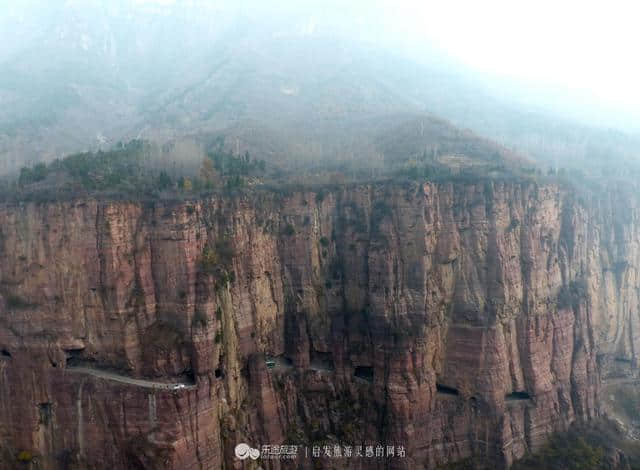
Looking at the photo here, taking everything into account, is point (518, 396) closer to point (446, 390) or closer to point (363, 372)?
point (446, 390)

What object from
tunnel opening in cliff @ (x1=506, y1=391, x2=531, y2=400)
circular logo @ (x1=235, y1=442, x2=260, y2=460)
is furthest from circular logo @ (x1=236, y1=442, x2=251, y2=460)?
tunnel opening in cliff @ (x1=506, y1=391, x2=531, y2=400)

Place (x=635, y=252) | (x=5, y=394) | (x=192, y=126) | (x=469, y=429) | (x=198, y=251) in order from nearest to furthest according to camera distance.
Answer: (x=5, y=394) → (x=198, y=251) → (x=469, y=429) → (x=635, y=252) → (x=192, y=126)

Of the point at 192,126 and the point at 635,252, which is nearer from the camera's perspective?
the point at 635,252

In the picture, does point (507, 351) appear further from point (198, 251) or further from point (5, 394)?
point (5, 394)

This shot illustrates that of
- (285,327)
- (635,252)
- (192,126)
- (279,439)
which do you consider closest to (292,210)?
(285,327)

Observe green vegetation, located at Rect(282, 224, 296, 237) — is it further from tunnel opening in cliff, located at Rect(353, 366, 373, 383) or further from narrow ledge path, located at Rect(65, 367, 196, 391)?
narrow ledge path, located at Rect(65, 367, 196, 391)

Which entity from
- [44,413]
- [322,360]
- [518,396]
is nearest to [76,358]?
[44,413]

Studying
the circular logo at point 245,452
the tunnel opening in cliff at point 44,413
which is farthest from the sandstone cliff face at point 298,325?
the circular logo at point 245,452
